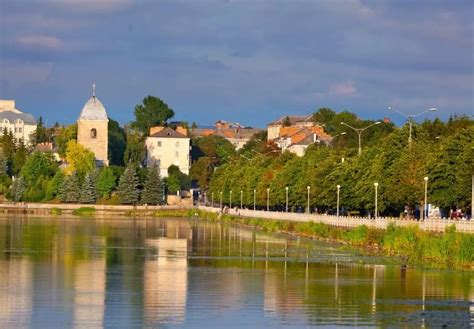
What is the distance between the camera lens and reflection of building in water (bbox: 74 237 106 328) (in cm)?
3048

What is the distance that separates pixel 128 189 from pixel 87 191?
5861mm

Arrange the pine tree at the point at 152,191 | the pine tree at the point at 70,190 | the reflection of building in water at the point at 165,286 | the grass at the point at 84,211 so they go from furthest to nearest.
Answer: the pine tree at the point at 152,191
the pine tree at the point at 70,190
the grass at the point at 84,211
the reflection of building in water at the point at 165,286

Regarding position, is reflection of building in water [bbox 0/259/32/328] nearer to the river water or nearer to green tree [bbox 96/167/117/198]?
the river water

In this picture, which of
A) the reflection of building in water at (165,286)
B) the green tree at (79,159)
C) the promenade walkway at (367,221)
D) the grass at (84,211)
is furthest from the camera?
the green tree at (79,159)

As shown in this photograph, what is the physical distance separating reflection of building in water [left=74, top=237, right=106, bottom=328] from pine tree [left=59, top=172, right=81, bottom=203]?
126 metres

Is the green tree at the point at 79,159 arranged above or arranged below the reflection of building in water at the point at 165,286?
above

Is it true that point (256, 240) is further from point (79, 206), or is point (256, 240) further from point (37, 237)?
point (79, 206)

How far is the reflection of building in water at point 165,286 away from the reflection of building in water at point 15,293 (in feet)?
9.84

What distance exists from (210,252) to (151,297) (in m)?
27.2

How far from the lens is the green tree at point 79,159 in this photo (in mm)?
187100

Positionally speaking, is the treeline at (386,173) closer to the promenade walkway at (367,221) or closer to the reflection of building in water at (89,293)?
the promenade walkway at (367,221)

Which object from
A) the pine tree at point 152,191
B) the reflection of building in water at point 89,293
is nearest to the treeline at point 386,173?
the reflection of building in water at point 89,293

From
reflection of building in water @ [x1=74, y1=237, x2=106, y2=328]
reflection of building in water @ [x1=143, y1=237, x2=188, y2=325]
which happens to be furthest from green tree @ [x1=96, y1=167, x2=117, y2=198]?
reflection of building in water @ [x1=74, y1=237, x2=106, y2=328]

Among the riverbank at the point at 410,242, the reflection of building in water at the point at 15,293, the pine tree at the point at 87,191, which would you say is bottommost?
the reflection of building in water at the point at 15,293
